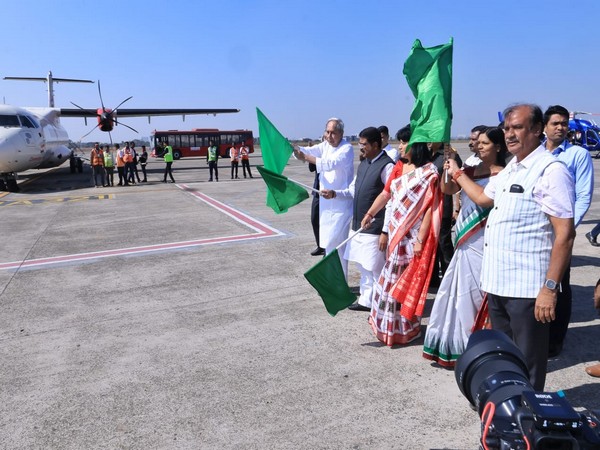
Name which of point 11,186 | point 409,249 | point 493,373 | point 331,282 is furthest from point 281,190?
point 11,186

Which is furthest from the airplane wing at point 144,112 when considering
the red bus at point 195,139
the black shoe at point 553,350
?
the black shoe at point 553,350

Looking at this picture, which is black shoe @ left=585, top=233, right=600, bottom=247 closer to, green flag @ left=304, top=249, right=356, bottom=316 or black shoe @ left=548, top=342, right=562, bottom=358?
black shoe @ left=548, top=342, right=562, bottom=358

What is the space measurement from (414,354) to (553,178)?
6.31 ft

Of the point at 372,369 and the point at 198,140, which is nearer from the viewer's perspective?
the point at 372,369

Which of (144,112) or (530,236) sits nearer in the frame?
(530,236)

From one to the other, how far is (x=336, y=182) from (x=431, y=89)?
205cm

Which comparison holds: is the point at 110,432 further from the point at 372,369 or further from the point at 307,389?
the point at 372,369

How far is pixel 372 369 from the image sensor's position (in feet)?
11.6

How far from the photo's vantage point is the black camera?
45.7 inches

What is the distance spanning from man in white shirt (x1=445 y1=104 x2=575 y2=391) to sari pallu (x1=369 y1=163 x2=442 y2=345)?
Result: 0.99 m

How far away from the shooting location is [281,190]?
15.6 feet

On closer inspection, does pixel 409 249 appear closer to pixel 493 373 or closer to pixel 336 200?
pixel 336 200

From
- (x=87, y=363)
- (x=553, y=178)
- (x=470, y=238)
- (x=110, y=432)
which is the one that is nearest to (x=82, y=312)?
(x=87, y=363)

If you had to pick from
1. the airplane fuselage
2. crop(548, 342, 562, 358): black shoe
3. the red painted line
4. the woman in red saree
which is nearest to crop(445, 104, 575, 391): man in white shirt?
the woman in red saree
